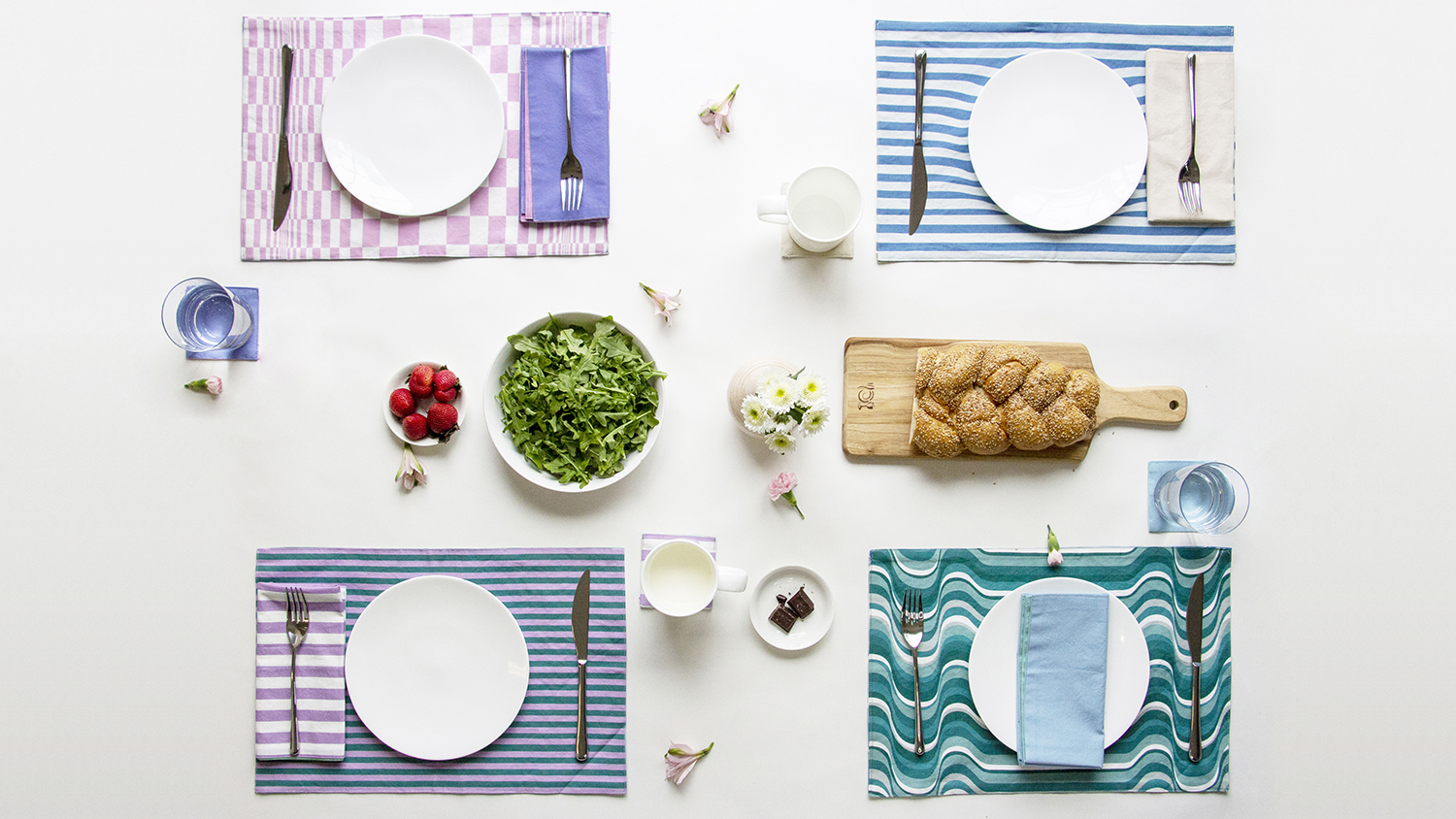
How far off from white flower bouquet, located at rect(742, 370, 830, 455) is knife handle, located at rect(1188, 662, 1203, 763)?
0.95m

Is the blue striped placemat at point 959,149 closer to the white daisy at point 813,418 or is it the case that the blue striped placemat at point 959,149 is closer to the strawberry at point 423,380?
the white daisy at point 813,418

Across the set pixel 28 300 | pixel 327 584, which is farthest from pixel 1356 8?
pixel 28 300

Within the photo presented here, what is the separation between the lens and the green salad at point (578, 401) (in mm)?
1241

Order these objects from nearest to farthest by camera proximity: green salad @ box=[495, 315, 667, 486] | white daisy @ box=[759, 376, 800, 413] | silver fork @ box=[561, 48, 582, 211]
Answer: white daisy @ box=[759, 376, 800, 413] < green salad @ box=[495, 315, 667, 486] < silver fork @ box=[561, 48, 582, 211]

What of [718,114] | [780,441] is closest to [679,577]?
[780,441]

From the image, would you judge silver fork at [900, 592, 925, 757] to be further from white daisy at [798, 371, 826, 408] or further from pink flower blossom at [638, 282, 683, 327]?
pink flower blossom at [638, 282, 683, 327]

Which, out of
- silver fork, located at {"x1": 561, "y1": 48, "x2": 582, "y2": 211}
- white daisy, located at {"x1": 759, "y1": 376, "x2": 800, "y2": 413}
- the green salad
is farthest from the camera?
silver fork, located at {"x1": 561, "y1": 48, "x2": 582, "y2": 211}

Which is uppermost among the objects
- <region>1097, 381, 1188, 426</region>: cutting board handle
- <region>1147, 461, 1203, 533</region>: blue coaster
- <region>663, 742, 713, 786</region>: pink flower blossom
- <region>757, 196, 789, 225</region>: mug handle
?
<region>757, 196, 789, 225</region>: mug handle

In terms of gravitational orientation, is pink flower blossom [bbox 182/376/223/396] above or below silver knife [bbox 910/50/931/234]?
below

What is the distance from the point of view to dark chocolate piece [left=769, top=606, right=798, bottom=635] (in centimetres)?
134

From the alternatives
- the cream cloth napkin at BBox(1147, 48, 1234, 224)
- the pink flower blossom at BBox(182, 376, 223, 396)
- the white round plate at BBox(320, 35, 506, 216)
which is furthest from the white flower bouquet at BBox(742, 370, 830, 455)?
the pink flower blossom at BBox(182, 376, 223, 396)

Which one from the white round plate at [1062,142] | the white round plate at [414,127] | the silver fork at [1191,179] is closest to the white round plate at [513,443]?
the white round plate at [414,127]

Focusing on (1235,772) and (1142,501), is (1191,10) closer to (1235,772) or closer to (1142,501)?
(1142,501)

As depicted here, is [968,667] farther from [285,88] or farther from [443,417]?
[285,88]
